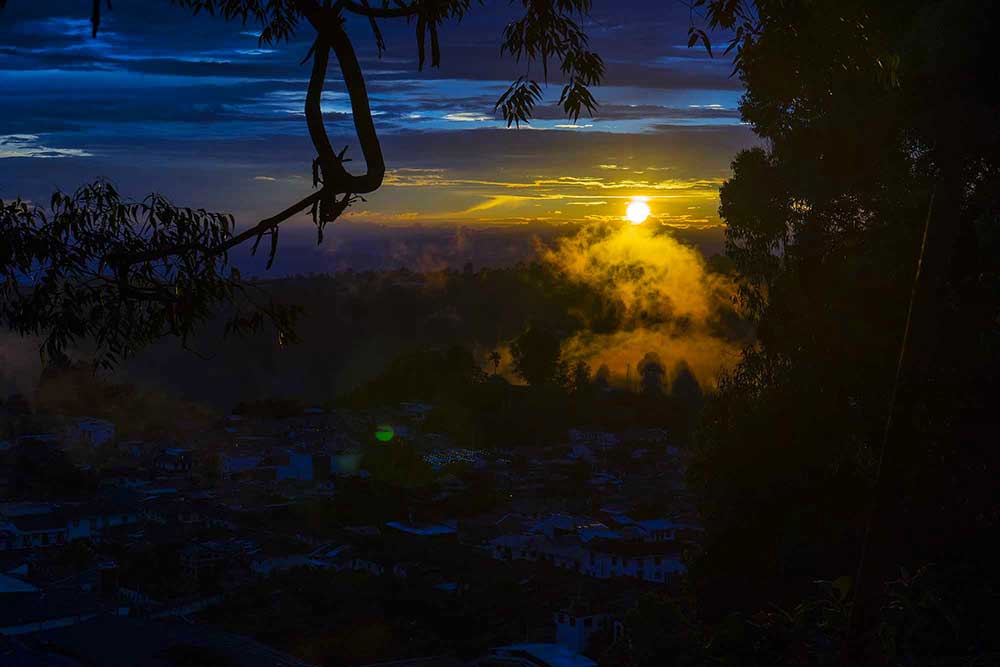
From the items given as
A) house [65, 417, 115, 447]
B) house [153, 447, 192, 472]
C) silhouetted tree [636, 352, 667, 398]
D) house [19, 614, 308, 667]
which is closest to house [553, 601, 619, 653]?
house [19, 614, 308, 667]

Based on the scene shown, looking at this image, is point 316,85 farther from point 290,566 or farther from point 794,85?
point 290,566

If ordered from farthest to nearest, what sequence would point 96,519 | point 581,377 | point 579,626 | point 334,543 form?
point 581,377 → point 96,519 → point 334,543 → point 579,626

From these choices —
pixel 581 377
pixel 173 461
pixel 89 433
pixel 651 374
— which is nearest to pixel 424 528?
pixel 173 461

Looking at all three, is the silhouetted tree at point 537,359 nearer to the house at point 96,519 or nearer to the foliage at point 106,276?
the house at point 96,519

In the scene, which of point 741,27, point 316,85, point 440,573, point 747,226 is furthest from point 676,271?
point 316,85

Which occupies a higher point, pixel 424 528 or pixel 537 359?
pixel 537 359

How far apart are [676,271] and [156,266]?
2615cm

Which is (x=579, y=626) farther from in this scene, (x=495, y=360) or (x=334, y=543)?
(x=495, y=360)

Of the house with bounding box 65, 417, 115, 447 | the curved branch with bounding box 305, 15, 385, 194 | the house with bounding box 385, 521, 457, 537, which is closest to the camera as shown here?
the curved branch with bounding box 305, 15, 385, 194

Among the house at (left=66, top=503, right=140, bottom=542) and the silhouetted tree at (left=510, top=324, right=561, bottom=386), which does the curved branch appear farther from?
the silhouetted tree at (left=510, top=324, right=561, bottom=386)

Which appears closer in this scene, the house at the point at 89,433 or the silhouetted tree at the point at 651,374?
the house at the point at 89,433

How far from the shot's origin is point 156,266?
534 centimetres

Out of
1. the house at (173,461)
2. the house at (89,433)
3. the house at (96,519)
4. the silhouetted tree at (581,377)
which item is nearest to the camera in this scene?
the house at (96,519)

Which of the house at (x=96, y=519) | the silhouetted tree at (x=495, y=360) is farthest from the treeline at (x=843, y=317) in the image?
the silhouetted tree at (x=495, y=360)
